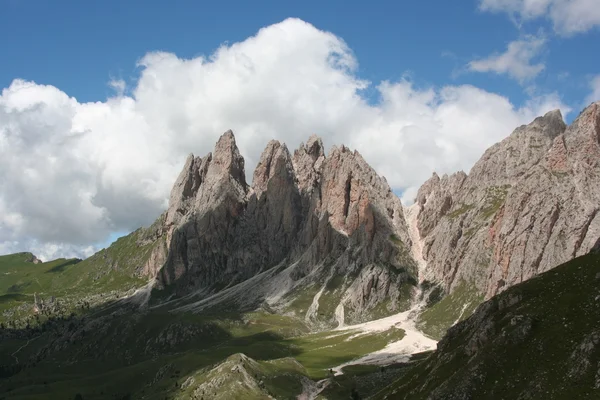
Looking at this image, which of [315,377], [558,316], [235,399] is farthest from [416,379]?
[315,377]

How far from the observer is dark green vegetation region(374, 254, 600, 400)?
6494 cm

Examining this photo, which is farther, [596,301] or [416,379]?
[416,379]

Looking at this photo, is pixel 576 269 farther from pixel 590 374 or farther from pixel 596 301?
pixel 590 374

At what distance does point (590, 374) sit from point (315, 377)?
4927 inches

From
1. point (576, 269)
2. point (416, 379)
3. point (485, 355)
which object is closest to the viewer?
point (485, 355)

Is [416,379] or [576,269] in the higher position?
[576,269]

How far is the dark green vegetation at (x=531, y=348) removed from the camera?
213ft

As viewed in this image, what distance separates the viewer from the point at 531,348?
73250 millimetres

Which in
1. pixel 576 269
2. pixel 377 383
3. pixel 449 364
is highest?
pixel 576 269

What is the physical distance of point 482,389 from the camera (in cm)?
7281

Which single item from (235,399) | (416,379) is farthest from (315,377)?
(416,379)

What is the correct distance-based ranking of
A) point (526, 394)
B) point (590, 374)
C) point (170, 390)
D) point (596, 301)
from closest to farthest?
point (590, 374), point (526, 394), point (596, 301), point (170, 390)

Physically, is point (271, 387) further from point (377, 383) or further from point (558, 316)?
point (558, 316)

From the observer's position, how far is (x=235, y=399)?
141500mm
